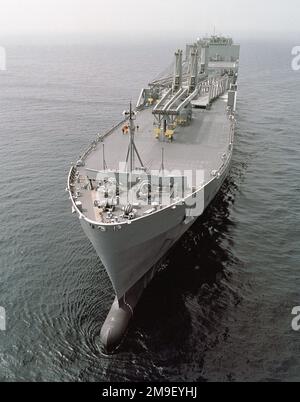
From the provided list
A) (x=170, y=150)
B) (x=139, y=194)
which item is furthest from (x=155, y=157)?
(x=139, y=194)

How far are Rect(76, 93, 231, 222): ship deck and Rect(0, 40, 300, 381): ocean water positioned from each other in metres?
5.93

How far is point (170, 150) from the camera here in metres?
37.7

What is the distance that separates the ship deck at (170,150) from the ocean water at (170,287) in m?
5.93

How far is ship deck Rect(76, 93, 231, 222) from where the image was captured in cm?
3141

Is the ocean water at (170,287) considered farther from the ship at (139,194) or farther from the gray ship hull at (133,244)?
the gray ship hull at (133,244)

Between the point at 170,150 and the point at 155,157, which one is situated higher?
the point at 170,150

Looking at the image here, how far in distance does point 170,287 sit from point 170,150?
14341 mm

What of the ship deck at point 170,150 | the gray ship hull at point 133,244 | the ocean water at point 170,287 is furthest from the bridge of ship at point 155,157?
the ocean water at point 170,287

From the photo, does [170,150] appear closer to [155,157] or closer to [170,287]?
[155,157]

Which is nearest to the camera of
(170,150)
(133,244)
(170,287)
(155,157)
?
(133,244)

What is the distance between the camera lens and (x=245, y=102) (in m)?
85.3

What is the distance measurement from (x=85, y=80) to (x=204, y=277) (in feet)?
308
